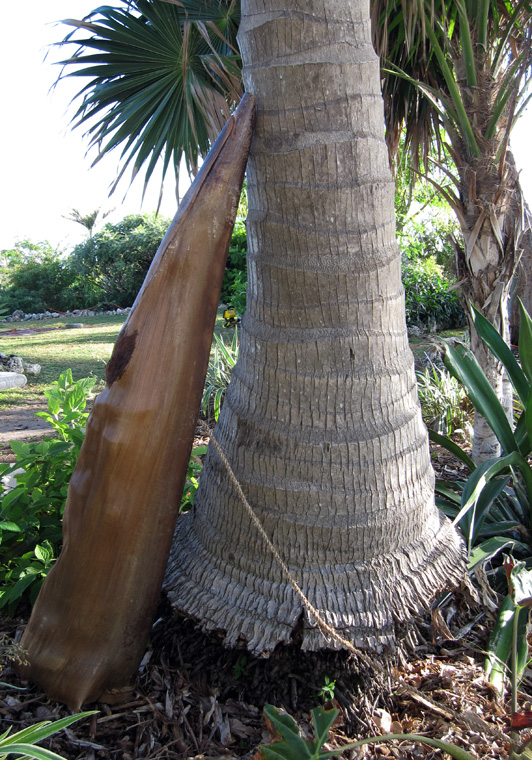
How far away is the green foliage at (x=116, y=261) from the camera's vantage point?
18000 mm

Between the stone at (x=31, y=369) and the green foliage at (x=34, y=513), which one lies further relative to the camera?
the stone at (x=31, y=369)

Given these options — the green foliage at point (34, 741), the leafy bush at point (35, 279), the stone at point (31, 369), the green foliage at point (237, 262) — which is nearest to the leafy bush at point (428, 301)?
the green foliage at point (237, 262)

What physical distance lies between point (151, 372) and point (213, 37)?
335 cm

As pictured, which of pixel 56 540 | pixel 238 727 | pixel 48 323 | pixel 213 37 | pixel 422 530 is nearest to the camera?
pixel 238 727

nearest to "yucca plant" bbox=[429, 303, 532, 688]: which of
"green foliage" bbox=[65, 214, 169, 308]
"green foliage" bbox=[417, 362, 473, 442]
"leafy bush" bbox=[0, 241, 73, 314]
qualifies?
"green foliage" bbox=[417, 362, 473, 442]

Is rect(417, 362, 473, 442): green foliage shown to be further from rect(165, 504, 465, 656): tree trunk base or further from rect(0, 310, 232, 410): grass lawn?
rect(0, 310, 232, 410): grass lawn

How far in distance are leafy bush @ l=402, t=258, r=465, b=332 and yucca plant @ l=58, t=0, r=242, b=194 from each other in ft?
20.3

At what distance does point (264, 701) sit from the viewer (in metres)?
1.62

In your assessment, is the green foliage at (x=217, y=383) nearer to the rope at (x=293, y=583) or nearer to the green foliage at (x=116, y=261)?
the rope at (x=293, y=583)

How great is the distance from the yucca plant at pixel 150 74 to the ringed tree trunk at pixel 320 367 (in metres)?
2.11

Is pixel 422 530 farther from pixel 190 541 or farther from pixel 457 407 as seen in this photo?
pixel 457 407

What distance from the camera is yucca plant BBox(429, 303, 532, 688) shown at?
6.88 feet

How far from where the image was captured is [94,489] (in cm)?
158

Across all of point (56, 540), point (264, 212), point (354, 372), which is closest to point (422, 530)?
point (354, 372)
